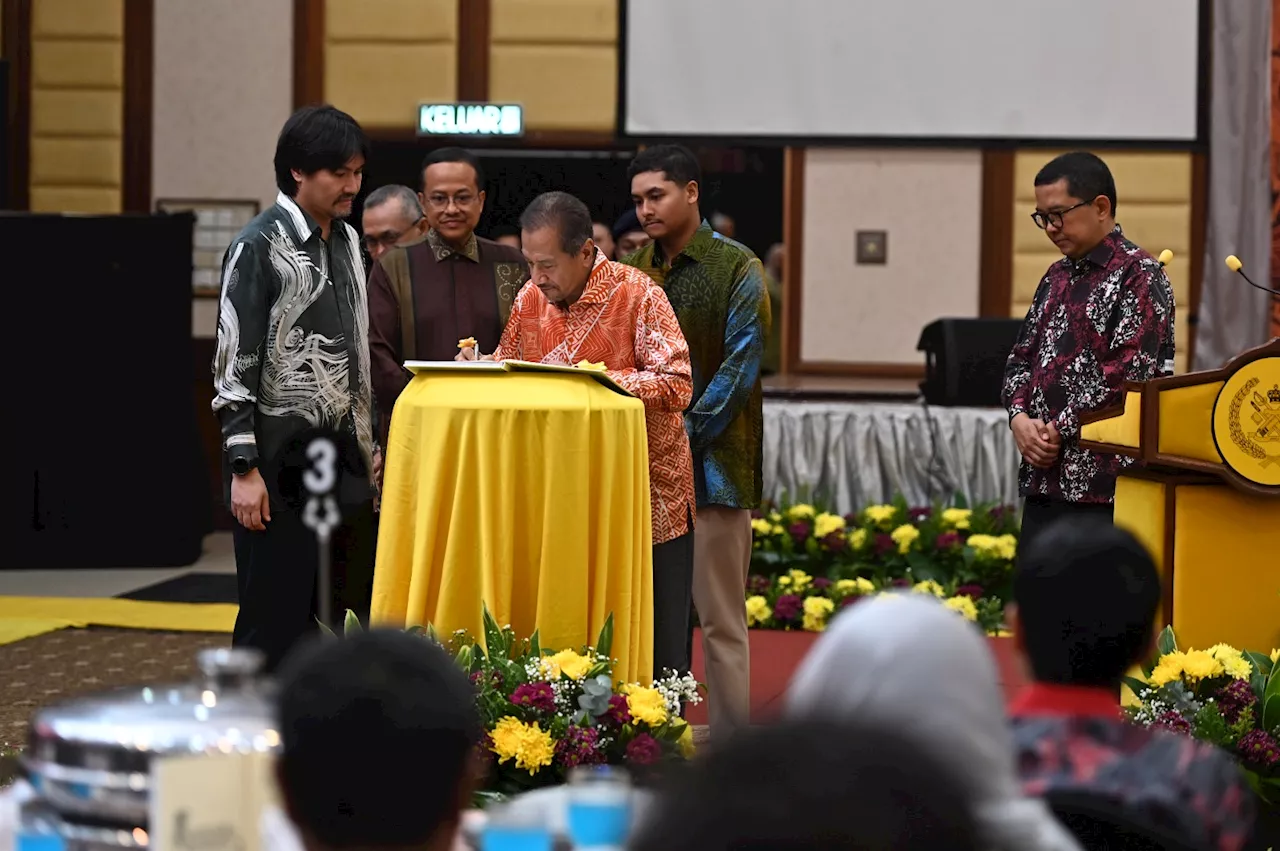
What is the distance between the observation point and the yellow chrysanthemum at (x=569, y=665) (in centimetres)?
311

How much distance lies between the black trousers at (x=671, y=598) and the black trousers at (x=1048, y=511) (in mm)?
738

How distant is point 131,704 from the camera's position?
1.36 metres

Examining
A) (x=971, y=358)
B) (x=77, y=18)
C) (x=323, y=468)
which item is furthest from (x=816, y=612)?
(x=77, y=18)

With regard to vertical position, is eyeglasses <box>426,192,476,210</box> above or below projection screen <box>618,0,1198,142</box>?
below

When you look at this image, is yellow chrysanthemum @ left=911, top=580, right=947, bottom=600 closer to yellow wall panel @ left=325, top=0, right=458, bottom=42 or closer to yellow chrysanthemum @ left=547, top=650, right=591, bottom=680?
yellow chrysanthemum @ left=547, top=650, right=591, bottom=680

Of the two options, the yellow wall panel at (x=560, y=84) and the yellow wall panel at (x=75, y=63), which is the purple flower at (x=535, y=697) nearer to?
the yellow wall panel at (x=560, y=84)

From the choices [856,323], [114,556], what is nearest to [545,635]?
[114,556]

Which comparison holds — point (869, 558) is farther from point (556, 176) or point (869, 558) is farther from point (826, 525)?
point (556, 176)

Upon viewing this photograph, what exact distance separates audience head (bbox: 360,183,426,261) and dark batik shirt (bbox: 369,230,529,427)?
2.70 ft

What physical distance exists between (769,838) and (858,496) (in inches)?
243

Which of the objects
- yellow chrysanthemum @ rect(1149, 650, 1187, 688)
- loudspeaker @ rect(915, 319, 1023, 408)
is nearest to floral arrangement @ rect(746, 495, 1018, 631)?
loudspeaker @ rect(915, 319, 1023, 408)

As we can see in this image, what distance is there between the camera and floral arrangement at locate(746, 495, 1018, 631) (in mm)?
5918

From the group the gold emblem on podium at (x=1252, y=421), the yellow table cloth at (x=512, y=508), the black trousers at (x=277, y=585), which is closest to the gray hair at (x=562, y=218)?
the yellow table cloth at (x=512, y=508)

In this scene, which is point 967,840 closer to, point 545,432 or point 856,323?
point 545,432
